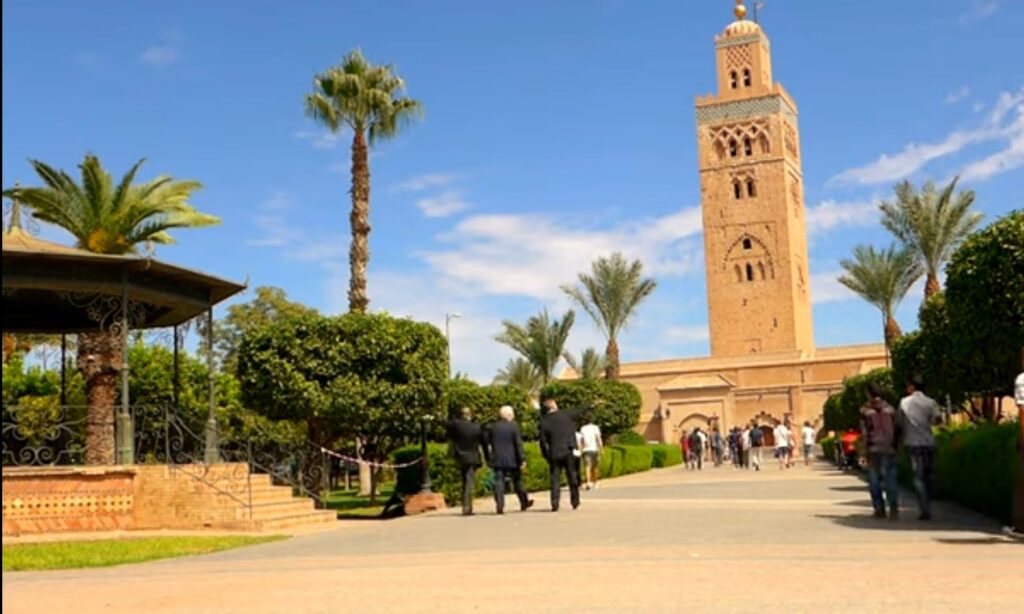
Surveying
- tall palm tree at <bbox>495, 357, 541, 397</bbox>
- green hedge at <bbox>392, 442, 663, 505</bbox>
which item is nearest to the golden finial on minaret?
tall palm tree at <bbox>495, 357, 541, 397</bbox>

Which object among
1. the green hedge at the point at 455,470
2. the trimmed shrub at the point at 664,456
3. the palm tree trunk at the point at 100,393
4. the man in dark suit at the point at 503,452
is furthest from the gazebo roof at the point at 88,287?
the trimmed shrub at the point at 664,456

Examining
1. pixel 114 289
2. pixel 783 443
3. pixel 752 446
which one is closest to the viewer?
pixel 114 289

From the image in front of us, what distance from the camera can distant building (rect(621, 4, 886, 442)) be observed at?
7344 cm

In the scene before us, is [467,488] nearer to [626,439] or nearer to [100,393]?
[100,393]

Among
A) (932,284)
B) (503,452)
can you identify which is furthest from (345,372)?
(932,284)

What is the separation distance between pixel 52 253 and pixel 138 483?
10.6 ft

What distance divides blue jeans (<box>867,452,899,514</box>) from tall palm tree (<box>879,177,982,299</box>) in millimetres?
28257

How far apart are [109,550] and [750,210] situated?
72.6 meters

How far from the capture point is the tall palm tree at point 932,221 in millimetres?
38000

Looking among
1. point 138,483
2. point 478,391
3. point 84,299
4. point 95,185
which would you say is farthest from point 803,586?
point 478,391

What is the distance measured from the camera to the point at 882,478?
11.8 m

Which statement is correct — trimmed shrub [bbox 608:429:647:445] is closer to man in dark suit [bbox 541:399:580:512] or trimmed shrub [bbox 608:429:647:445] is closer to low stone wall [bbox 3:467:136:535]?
man in dark suit [bbox 541:399:580:512]

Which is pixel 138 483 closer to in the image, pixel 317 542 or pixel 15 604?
pixel 317 542

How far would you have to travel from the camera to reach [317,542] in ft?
38.9
